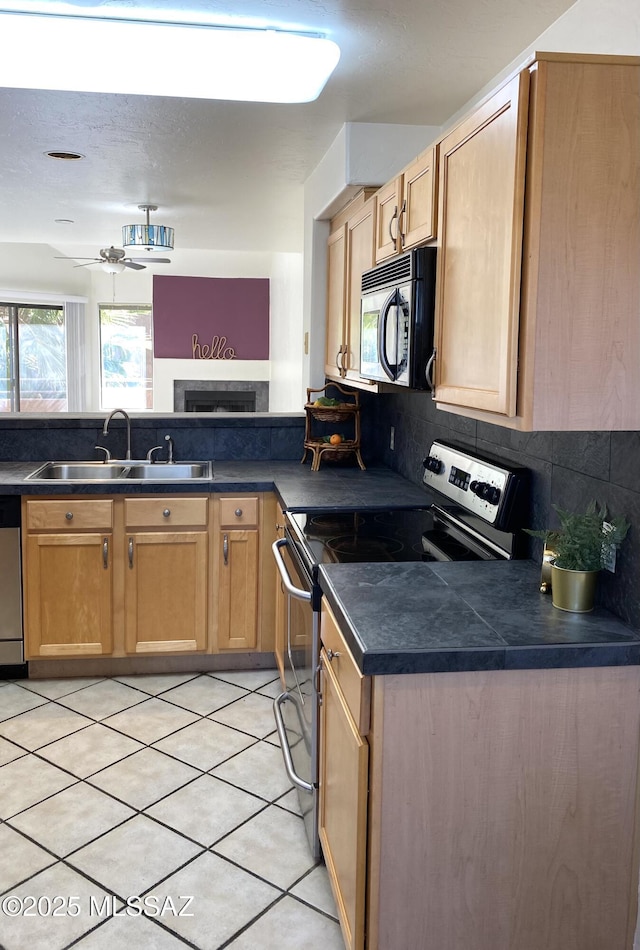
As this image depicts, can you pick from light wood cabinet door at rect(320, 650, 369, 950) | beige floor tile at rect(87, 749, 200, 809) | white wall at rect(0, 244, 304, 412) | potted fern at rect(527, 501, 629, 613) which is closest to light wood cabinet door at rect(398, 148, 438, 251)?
potted fern at rect(527, 501, 629, 613)

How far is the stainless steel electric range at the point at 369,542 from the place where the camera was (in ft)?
7.16

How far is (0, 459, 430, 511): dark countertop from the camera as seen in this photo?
3.02 metres

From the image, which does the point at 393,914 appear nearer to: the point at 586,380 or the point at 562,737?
the point at 562,737

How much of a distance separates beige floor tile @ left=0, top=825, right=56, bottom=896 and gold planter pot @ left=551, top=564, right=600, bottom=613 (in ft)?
5.01

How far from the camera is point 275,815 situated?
243 cm

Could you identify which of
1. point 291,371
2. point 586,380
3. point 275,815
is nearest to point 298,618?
point 275,815

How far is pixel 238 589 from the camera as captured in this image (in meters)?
3.47

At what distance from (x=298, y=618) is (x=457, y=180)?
127 cm

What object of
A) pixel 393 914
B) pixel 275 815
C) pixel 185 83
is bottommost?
pixel 275 815

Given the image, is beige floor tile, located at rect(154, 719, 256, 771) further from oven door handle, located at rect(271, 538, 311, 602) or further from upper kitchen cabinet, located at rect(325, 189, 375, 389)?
upper kitchen cabinet, located at rect(325, 189, 375, 389)

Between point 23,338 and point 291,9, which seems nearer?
point 291,9

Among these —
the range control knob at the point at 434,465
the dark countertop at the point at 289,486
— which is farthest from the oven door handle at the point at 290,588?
the range control knob at the point at 434,465

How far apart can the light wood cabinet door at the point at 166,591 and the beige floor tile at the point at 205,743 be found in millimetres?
517

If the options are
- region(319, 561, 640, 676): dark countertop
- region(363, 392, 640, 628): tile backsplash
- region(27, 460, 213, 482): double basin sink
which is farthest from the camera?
region(27, 460, 213, 482): double basin sink
